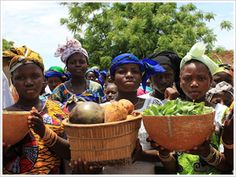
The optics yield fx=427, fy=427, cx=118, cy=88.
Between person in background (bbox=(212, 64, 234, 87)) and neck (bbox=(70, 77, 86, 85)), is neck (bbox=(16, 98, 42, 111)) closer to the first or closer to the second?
neck (bbox=(70, 77, 86, 85))

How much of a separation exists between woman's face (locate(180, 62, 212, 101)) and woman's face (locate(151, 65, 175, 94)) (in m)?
0.93

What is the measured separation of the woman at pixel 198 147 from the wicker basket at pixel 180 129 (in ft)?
0.31

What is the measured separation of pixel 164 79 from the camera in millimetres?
4375

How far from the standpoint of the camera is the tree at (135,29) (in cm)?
1664

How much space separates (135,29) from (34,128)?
14686 mm

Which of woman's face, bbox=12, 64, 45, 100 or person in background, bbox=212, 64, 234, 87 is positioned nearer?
woman's face, bbox=12, 64, 45, 100

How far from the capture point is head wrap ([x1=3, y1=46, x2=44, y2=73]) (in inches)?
124

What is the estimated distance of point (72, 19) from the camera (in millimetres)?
18172

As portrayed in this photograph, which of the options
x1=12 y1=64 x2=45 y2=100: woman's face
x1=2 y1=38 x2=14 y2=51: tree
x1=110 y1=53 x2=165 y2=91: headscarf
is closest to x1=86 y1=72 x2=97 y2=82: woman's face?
x1=2 y1=38 x2=14 y2=51: tree

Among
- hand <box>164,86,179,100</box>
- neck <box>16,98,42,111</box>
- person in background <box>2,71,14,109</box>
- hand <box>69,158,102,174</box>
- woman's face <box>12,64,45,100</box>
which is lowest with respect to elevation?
hand <box>69,158,102,174</box>

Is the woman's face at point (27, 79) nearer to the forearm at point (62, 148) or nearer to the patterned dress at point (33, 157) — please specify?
the patterned dress at point (33, 157)

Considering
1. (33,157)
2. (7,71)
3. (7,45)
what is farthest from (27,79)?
(7,45)

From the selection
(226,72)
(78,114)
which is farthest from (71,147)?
(226,72)

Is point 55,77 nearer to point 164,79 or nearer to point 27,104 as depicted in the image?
point 164,79
